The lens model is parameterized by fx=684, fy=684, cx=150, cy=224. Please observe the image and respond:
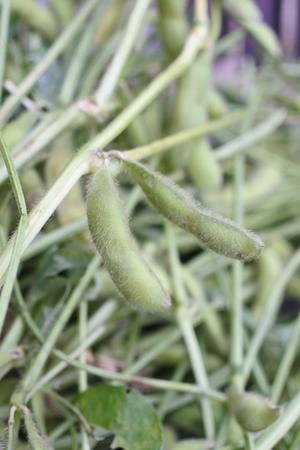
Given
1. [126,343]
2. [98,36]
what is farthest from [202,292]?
[98,36]

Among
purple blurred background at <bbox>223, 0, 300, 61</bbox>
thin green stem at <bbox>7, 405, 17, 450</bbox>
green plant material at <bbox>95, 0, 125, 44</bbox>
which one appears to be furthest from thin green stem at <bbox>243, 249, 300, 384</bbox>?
purple blurred background at <bbox>223, 0, 300, 61</bbox>

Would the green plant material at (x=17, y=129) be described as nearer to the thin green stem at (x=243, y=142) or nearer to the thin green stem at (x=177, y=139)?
the thin green stem at (x=177, y=139)

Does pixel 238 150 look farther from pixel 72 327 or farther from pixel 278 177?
pixel 72 327

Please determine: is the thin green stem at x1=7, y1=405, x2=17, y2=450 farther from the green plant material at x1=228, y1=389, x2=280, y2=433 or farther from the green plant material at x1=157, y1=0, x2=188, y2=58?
the green plant material at x1=157, y1=0, x2=188, y2=58

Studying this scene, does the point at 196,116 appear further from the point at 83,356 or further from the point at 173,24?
the point at 83,356

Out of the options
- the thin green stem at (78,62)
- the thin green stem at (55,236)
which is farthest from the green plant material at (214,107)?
the thin green stem at (55,236)

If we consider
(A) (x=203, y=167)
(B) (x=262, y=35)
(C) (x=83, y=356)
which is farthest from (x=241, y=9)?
(C) (x=83, y=356)
